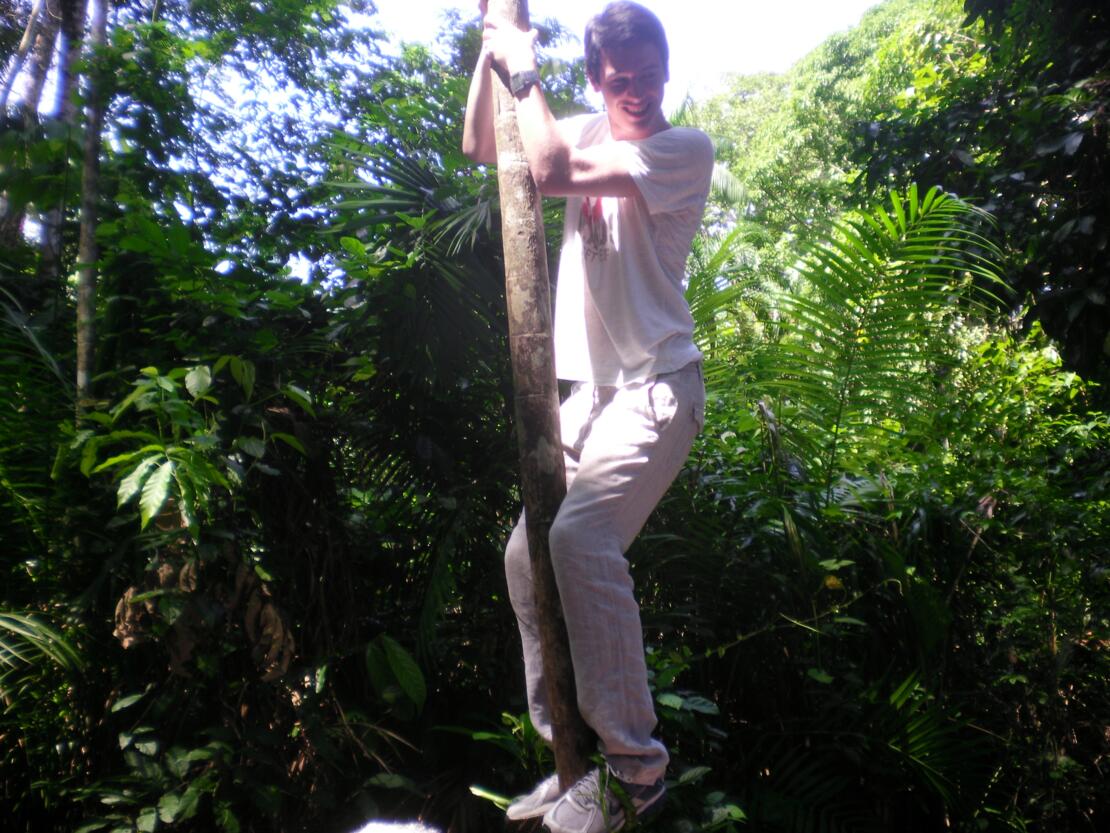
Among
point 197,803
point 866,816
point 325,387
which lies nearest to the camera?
point 197,803

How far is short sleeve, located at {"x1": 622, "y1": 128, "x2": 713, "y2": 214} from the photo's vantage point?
78.0 inches

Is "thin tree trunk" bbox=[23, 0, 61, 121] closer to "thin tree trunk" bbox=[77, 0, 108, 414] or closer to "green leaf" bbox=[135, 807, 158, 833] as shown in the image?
"thin tree trunk" bbox=[77, 0, 108, 414]

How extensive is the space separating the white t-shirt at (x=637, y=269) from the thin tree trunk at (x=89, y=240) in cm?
170

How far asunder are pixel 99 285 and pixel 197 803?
174 centimetres

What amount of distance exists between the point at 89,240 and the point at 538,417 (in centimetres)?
210

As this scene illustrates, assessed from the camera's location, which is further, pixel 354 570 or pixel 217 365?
pixel 354 570

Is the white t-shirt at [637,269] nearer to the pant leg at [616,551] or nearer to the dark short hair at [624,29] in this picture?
the pant leg at [616,551]

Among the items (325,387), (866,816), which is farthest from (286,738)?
(866,816)

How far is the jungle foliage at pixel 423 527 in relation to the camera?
2715 millimetres

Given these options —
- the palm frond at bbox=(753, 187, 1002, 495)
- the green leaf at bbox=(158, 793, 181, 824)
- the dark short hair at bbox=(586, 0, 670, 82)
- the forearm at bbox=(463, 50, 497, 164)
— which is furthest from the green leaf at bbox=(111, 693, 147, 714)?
the palm frond at bbox=(753, 187, 1002, 495)

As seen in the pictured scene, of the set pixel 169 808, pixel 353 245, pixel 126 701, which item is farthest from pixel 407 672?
pixel 353 245

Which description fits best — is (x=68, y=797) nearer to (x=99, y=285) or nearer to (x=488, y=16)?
(x=99, y=285)

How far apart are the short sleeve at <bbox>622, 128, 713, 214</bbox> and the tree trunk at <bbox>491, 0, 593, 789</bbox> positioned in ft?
0.81

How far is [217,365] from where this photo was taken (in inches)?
106
